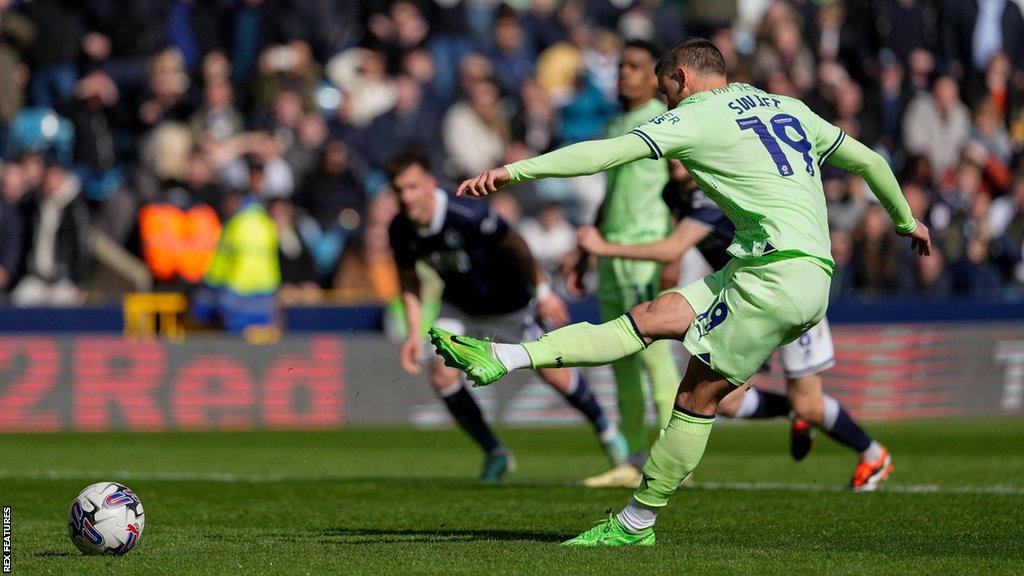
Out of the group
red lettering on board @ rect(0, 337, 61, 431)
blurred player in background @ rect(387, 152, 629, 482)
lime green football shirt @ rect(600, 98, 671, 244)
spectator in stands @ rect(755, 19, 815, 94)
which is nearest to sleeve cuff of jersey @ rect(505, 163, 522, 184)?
blurred player in background @ rect(387, 152, 629, 482)

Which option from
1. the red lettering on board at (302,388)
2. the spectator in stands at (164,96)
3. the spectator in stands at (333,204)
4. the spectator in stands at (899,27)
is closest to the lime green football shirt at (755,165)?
the red lettering on board at (302,388)

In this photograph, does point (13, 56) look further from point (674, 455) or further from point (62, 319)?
point (674, 455)

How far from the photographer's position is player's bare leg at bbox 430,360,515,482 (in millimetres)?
12008

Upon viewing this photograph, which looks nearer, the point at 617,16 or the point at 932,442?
the point at 932,442

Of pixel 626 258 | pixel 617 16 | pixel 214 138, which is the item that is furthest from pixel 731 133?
pixel 617 16

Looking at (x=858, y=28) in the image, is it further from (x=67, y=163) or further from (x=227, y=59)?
(x=67, y=163)

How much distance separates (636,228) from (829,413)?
1752mm

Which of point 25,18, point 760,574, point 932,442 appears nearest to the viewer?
point 760,574

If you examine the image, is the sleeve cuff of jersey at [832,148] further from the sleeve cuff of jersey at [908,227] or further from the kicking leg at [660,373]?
the kicking leg at [660,373]

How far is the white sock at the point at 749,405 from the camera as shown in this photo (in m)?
11.1

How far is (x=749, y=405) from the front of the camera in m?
11.2

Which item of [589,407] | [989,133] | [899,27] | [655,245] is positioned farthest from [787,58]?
[655,245]

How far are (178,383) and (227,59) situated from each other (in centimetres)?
518

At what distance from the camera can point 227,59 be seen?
70.7 feet
